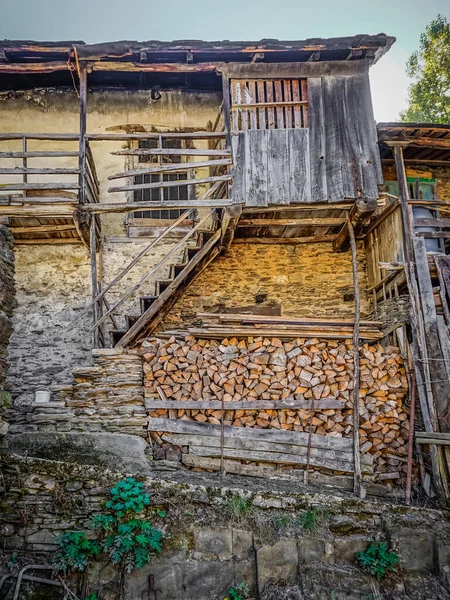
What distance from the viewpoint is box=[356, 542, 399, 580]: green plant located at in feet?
17.6

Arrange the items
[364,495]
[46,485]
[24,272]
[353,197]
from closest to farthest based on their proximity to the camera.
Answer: [46,485] < [364,495] < [353,197] < [24,272]

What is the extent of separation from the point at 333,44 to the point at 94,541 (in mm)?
8722

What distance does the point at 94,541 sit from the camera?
5312 millimetres

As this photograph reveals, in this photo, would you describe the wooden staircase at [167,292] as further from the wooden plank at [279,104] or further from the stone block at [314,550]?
the stone block at [314,550]

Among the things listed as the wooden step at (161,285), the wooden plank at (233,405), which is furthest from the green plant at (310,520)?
the wooden step at (161,285)

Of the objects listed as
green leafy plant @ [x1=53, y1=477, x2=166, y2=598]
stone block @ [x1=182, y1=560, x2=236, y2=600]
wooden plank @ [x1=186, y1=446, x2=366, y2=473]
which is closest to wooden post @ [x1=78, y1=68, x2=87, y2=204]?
wooden plank @ [x1=186, y1=446, x2=366, y2=473]

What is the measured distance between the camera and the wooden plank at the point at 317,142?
8008 millimetres

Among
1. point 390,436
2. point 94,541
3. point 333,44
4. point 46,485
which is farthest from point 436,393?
point 333,44

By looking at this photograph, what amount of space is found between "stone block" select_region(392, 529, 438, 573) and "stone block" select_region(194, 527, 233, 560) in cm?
207

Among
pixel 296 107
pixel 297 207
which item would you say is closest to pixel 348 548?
pixel 297 207

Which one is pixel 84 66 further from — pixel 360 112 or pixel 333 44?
pixel 360 112

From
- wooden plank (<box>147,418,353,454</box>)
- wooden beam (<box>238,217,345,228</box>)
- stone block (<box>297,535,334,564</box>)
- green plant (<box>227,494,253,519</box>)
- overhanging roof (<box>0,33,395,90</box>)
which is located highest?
overhanging roof (<box>0,33,395,90</box>)

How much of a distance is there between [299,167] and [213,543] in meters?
6.17

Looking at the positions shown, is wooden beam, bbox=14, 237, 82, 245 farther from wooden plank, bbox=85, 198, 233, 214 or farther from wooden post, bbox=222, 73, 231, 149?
wooden post, bbox=222, 73, 231, 149
